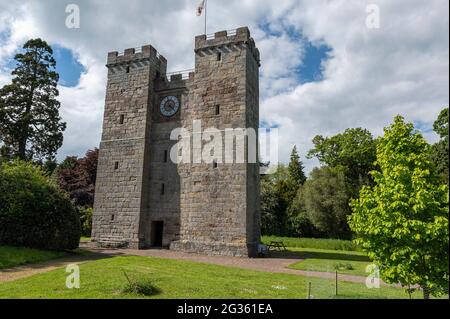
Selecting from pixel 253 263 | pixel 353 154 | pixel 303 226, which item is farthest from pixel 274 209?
pixel 253 263

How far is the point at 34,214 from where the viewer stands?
55.0ft

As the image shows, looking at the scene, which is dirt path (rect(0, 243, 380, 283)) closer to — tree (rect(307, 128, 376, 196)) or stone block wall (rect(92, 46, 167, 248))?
stone block wall (rect(92, 46, 167, 248))

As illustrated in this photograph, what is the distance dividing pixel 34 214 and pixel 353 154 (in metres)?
33.1

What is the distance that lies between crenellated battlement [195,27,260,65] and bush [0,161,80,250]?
1274cm

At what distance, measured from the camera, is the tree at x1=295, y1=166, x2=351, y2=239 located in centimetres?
3528

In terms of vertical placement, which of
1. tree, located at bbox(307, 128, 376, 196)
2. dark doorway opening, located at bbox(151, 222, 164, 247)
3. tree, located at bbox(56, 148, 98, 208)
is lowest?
dark doorway opening, located at bbox(151, 222, 164, 247)

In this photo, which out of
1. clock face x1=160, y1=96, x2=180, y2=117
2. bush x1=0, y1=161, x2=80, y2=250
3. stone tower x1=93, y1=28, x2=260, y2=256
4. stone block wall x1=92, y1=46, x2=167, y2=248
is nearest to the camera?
bush x1=0, y1=161, x2=80, y2=250

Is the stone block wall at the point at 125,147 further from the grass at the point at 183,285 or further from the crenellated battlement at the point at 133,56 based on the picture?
the grass at the point at 183,285

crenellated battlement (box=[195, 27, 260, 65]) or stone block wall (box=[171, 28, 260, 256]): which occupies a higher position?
crenellated battlement (box=[195, 27, 260, 65])

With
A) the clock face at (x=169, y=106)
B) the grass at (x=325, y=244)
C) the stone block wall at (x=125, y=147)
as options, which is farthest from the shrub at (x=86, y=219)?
the grass at (x=325, y=244)

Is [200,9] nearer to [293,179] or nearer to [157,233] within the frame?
[157,233]

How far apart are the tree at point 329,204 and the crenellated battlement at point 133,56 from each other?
21.0 metres

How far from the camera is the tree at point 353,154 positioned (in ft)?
127

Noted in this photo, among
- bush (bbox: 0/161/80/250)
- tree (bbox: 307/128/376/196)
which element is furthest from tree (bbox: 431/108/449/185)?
bush (bbox: 0/161/80/250)
